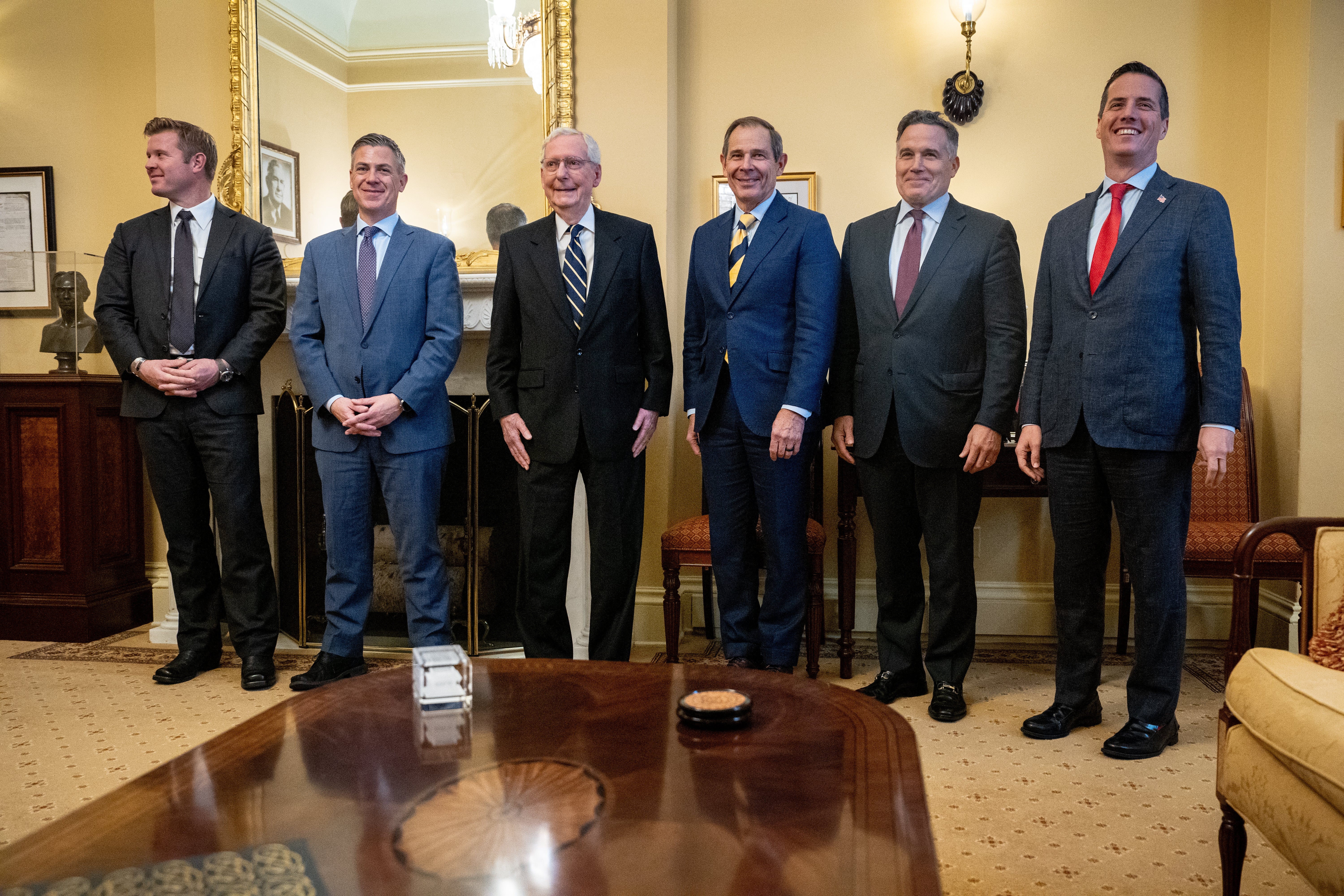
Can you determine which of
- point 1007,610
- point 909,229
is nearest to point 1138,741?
point 1007,610

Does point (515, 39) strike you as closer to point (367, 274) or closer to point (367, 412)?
point (367, 274)

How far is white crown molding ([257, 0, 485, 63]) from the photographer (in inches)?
139

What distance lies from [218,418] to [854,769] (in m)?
2.47

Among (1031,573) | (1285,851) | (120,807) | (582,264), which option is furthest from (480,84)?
(1285,851)

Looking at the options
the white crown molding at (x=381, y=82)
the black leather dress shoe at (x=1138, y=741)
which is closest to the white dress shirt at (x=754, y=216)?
the black leather dress shoe at (x=1138, y=741)

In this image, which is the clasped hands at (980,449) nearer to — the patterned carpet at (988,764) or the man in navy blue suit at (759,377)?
the man in navy blue suit at (759,377)

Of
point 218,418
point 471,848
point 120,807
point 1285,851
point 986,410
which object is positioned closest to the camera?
point 471,848

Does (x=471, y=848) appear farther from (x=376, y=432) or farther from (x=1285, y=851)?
(x=376, y=432)

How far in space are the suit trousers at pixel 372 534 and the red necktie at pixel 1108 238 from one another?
6.14 ft

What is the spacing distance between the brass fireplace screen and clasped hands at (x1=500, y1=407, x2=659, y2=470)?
30.0 inches

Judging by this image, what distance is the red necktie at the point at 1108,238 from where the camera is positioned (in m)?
2.34

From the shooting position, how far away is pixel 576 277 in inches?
106

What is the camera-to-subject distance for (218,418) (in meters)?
2.99

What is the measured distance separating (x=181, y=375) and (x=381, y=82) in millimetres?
1366
